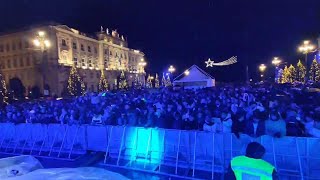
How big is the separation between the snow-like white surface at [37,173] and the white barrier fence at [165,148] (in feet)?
11.1

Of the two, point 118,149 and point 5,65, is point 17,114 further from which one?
point 5,65

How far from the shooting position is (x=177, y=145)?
9359 millimetres

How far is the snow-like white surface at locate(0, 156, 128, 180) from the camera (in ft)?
18.2

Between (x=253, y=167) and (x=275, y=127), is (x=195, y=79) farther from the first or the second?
(x=253, y=167)

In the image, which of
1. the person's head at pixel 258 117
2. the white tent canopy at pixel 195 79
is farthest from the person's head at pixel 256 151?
the white tent canopy at pixel 195 79

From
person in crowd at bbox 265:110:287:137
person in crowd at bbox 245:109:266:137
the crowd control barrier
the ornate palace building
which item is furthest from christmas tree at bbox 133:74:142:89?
person in crowd at bbox 265:110:287:137

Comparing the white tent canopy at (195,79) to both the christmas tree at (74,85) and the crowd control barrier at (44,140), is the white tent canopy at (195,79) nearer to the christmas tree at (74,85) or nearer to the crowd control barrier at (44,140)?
the christmas tree at (74,85)

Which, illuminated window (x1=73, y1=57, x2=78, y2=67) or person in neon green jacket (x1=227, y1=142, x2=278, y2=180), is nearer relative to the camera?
person in neon green jacket (x1=227, y1=142, x2=278, y2=180)

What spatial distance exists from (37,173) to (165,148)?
14.8 ft

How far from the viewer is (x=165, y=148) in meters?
9.55

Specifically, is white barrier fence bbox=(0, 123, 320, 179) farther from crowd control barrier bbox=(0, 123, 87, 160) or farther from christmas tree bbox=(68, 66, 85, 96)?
christmas tree bbox=(68, 66, 85, 96)

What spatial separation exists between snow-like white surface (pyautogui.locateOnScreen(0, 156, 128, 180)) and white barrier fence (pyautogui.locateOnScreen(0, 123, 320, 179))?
339 cm

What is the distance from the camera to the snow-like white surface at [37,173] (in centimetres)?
556

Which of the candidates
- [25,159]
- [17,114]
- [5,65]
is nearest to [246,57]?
[5,65]
